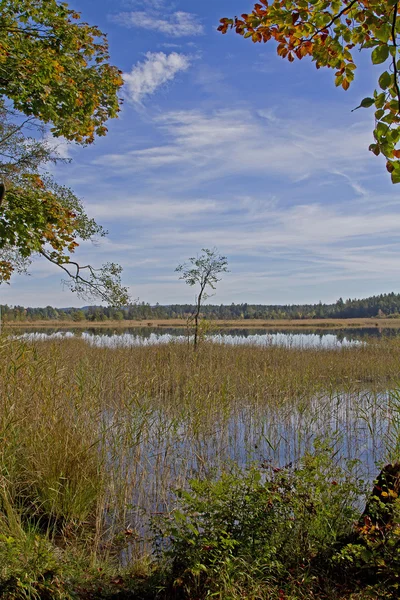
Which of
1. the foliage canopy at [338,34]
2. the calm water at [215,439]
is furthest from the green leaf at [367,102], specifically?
the calm water at [215,439]

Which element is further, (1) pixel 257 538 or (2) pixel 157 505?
(2) pixel 157 505

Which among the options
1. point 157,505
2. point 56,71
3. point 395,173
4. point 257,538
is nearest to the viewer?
point 395,173

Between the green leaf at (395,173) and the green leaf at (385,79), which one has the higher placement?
the green leaf at (385,79)

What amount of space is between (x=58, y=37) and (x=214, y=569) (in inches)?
268

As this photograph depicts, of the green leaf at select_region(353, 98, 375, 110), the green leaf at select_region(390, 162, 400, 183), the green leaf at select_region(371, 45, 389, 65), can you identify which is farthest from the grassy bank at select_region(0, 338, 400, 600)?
the green leaf at select_region(371, 45, 389, 65)

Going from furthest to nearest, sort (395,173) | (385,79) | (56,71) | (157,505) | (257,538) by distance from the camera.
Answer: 1. (56,71)
2. (157,505)
3. (257,538)
4. (395,173)
5. (385,79)

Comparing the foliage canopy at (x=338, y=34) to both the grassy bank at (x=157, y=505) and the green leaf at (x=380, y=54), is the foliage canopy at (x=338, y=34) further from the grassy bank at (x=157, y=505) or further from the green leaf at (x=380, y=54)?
the grassy bank at (x=157, y=505)

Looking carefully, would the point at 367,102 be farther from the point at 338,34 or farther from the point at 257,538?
the point at 257,538

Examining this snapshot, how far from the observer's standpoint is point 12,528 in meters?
3.11

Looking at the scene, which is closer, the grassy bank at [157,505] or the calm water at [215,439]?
the grassy bank at [157,505]

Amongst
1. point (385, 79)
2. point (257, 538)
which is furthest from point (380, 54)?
point (257, 538)

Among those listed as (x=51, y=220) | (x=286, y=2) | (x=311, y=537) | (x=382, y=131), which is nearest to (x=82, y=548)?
(x=311, y=537)

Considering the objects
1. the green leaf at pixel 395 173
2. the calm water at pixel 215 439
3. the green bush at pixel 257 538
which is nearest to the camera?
the green leaf at pixel 395 173

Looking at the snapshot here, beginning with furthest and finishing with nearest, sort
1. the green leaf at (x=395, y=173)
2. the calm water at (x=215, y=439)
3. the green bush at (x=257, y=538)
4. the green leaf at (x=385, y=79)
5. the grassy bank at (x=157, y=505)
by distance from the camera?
the calm water at (x=215, y=439) < the grassy bank at (x=157, y=505) < the green bush at (x=257, y=538) < the green leaf at (x=395, y=173) < the green leaf at (x=385, y=79)
